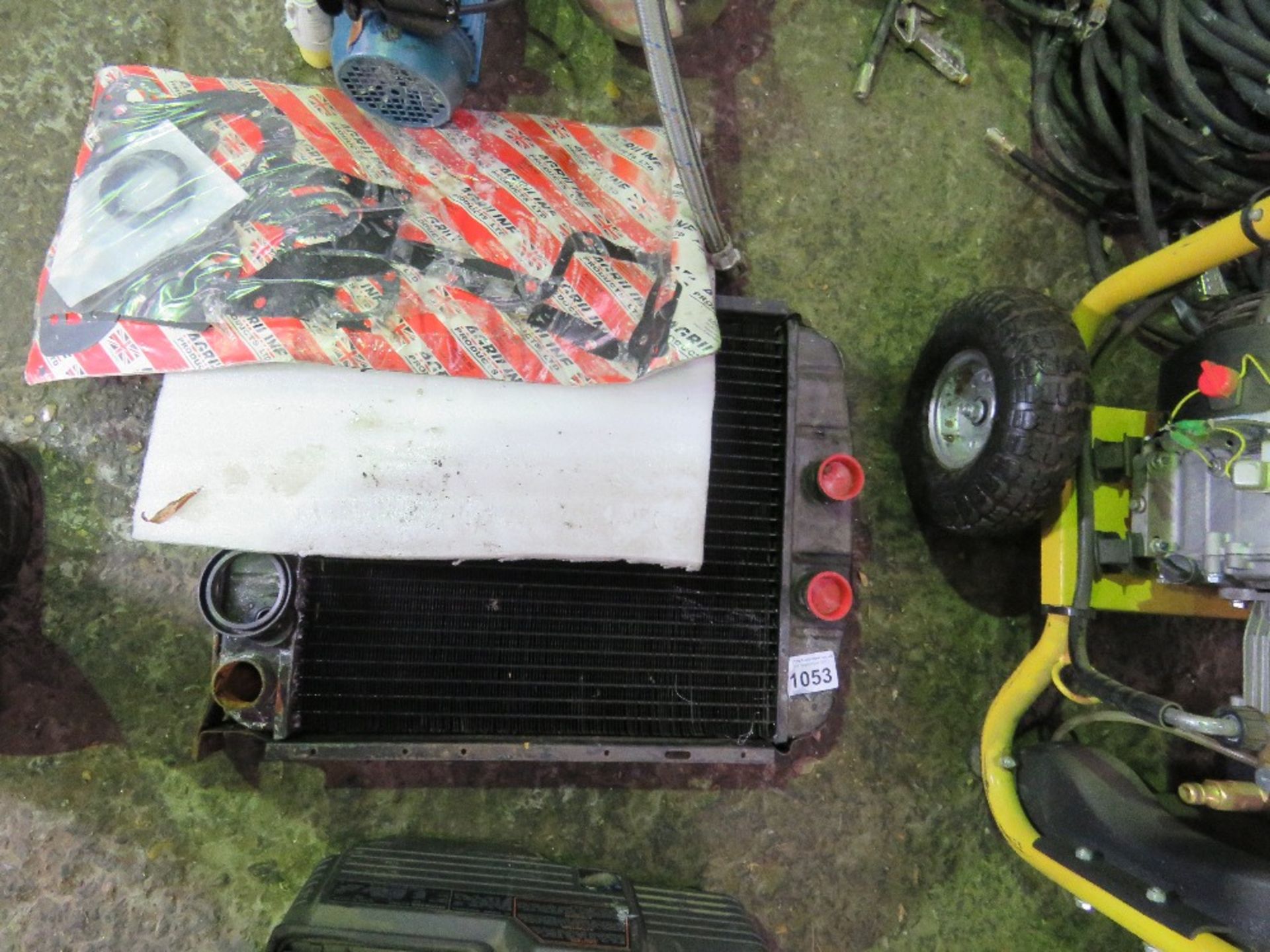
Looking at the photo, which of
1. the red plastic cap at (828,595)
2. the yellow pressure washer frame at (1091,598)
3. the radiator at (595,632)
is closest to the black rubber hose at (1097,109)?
the yellow pressure washer frame at (1091,598)

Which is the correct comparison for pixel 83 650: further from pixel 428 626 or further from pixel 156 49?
pixel 156 49

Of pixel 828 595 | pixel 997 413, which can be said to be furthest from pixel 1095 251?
pixel 828 595

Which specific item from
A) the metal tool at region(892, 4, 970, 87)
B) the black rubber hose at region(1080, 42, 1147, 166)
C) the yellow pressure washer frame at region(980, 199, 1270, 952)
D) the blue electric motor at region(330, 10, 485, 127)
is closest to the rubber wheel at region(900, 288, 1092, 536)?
the yellow pressure washer frame at region(980, 199, 1270, 952)

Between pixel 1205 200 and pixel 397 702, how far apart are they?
222 cm

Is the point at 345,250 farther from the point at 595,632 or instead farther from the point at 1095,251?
the point at 1095,251

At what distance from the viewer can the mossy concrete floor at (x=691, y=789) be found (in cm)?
166

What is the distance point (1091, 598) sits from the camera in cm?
161

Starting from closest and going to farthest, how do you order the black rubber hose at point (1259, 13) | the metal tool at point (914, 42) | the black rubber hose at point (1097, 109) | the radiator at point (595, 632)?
1. the radiator at point (595, 632)
2. the black rubber hose at point (1259, 13)
3. the black rubber hose at point (1097, 109)
4. the metal tool at point (914, 42)

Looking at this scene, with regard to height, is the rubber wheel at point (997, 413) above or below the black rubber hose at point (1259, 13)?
below

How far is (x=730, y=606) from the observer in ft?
5.25

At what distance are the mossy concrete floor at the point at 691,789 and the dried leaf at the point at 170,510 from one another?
311 mm

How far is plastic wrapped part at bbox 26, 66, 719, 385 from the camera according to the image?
1560mm

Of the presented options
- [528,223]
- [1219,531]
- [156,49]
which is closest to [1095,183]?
[1219,531]

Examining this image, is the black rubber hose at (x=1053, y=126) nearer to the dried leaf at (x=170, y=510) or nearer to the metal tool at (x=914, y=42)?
the metal tool at (x=914, y=42)
